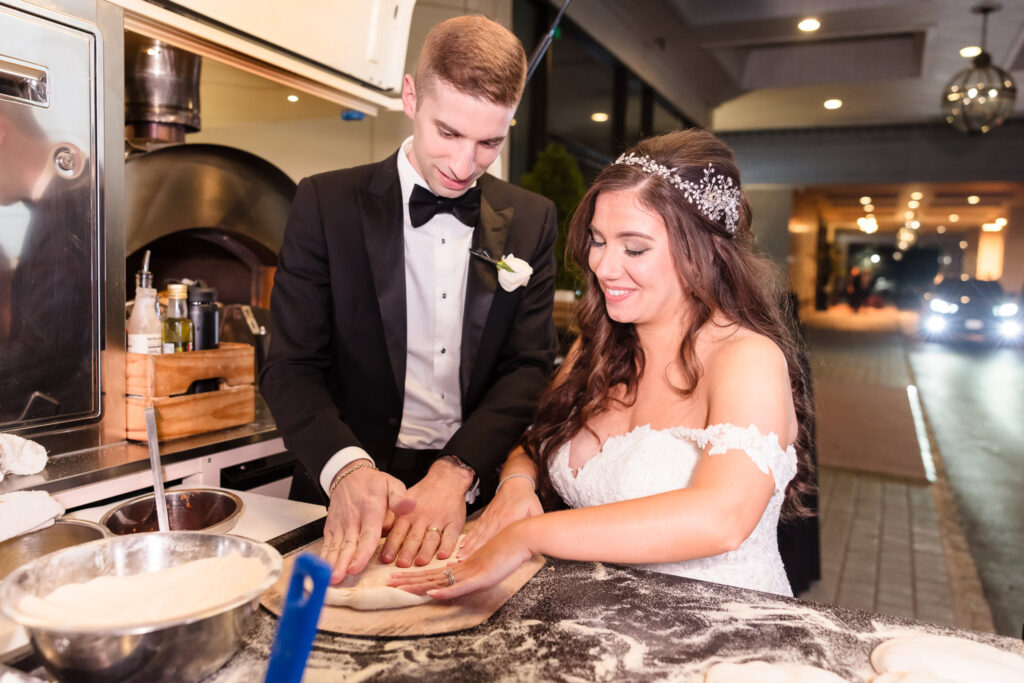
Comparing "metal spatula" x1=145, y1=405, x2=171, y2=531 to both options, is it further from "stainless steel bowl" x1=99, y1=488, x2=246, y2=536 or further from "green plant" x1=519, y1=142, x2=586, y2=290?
"green plant" x1=519, y1=142, x2=586, y2=290

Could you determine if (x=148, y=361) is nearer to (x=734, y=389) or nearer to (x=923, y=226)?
(x=734, y=389)

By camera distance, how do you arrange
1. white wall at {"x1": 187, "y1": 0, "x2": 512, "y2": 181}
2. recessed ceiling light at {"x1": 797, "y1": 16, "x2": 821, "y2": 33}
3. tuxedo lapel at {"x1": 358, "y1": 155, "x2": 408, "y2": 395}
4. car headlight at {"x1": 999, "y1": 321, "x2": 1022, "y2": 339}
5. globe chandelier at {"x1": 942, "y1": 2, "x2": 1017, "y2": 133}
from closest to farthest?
tuxedo lapel at {"x1": 358, "y1": 155, "x2": 408, "y2": 395} < white wall at {"x1": 187, "y1": 0, "x2": 512, "y2": 181} < globe chandelier at {"x1": 942, "y1": 2, "x2": 1017, "y2": 133} < recessed ceiling light at {"x1": 797, "y1": 16, "x2": 821, "y2": 33} < car headlight at {"x1": 999, "y1": 321, "x2": 1022, "y2": 339}

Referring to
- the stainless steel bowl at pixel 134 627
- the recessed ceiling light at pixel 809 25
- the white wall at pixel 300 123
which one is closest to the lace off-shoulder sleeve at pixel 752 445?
the stainless steel bowl at pixel 134 627

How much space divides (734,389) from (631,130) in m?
7.76

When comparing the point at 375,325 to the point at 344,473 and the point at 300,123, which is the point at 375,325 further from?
the point at 300,123

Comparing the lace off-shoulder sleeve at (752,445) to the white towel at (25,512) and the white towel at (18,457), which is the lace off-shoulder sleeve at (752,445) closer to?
the white towel at (25,512)

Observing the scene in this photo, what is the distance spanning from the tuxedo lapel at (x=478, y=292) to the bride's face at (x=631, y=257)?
289 millimetres

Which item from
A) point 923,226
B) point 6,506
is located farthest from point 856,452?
point 923,226

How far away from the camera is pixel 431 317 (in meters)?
2.08

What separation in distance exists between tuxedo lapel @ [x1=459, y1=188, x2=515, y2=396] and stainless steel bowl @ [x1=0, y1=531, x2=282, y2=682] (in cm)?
111

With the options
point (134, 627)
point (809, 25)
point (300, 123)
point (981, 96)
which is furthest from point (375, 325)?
point (809, 25)

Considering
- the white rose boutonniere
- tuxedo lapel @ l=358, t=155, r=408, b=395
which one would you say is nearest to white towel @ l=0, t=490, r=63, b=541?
tuxedo lapel @ l=358, t=155, r=408, b=395

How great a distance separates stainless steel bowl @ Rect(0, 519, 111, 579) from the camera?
134 cm

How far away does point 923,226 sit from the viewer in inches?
1083
